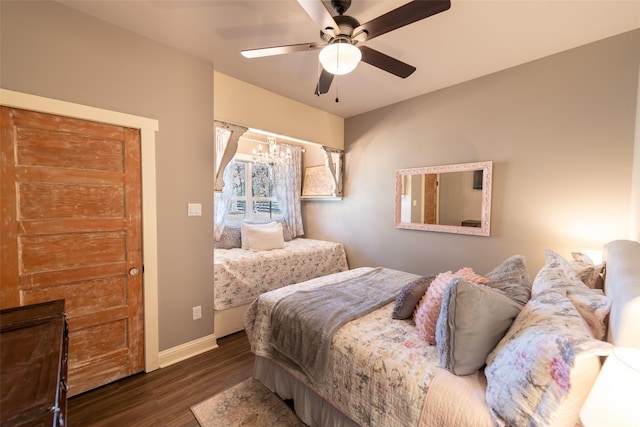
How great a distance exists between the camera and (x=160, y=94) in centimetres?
217

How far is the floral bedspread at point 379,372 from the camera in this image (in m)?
1.15

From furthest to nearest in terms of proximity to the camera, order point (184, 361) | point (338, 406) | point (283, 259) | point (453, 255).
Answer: point (283, 259)
point (453, 255)
point (184, 361)
point (338, 406)

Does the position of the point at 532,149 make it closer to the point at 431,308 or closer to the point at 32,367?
the point at 431,308

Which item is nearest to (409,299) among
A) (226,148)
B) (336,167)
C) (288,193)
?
(226,148)

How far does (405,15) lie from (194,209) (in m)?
2.17

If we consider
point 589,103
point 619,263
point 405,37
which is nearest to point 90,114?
point 405,37

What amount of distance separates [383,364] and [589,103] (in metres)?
2.65

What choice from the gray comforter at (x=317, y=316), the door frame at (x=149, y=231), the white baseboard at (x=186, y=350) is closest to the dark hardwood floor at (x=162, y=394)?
the white baseboard at (x=186, y=350)

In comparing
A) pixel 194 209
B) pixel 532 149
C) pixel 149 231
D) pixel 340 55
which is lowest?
pixel 149 231

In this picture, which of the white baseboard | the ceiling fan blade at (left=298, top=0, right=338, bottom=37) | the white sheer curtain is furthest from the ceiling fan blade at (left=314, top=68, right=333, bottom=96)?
the white baseboard

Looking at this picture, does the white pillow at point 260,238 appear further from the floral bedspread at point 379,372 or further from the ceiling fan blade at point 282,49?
the ceiling fan blade at point 282,49

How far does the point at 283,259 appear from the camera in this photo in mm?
3318

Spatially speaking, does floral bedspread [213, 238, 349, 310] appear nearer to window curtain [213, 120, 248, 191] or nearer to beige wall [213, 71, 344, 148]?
window curtain [213, 120, 248, 191]

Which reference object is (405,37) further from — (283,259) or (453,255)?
(283,259)
